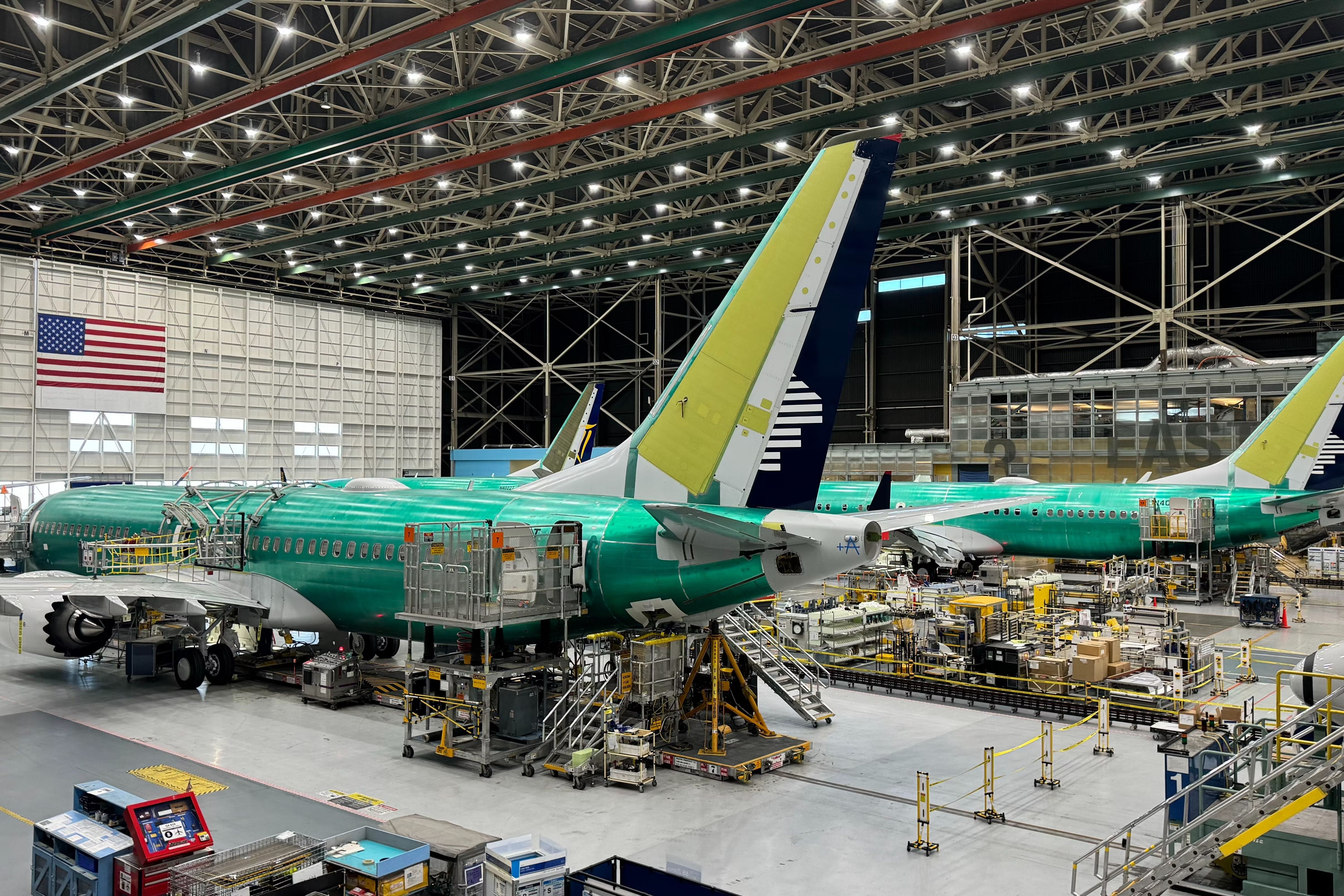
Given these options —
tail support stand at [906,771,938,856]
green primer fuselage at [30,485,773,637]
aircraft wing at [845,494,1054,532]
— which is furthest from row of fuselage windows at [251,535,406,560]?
tail support stand at [906,771,938,856]

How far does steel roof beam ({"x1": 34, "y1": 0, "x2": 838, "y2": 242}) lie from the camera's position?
90.6 feet

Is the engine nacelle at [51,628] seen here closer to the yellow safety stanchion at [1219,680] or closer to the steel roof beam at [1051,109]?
the yellow safety stanchion at [1219,680]

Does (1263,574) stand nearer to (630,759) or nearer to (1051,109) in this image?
(1051,109)

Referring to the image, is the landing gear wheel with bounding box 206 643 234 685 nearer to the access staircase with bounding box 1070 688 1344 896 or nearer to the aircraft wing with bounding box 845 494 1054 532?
the aircraft wing with bounding box 845 494 1054 532

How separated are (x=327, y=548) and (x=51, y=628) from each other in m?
6.74

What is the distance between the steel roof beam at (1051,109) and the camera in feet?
94.0

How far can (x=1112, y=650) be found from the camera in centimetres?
2353

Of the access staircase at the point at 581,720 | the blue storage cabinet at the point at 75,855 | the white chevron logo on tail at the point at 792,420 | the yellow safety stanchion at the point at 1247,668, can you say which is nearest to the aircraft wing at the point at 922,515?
the white chevron logo on tail at the point at 792,420

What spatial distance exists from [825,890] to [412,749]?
30.2 feet

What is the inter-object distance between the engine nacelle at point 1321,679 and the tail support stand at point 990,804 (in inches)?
167

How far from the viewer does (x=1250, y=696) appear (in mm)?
22266

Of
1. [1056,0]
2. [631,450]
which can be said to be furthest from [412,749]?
[1056,0]

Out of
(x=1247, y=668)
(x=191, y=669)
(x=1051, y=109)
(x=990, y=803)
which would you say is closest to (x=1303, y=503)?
(x=1247, y=668)

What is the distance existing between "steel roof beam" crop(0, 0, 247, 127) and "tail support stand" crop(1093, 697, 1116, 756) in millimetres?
27908
